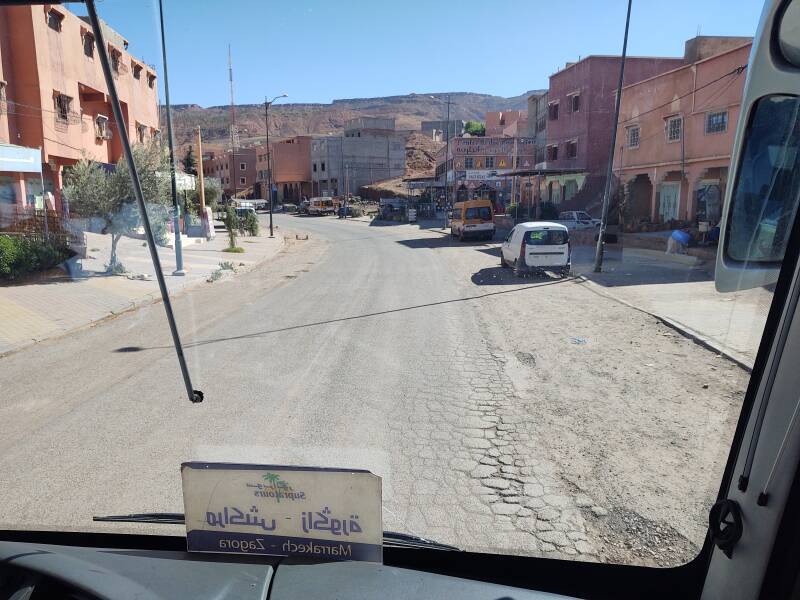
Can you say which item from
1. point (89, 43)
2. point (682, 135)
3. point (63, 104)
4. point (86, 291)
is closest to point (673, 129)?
point (682, 135)

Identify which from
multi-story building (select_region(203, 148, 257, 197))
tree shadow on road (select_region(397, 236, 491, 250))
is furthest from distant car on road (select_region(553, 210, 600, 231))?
multi-story building (select_region(203, 148, 257, 197))

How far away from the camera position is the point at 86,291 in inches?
547

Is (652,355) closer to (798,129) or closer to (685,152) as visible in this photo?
(685,152)

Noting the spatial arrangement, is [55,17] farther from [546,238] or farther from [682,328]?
[546,238]

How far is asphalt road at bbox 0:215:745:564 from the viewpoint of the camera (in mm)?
3261

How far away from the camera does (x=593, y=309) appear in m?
12.1

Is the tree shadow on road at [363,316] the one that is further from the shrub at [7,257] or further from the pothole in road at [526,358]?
the shrub at [7,257]

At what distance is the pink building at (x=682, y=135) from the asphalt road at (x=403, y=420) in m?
1.30

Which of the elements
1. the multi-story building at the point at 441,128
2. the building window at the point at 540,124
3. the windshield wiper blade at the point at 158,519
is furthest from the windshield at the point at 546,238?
the multi-story building at the point at 441,128

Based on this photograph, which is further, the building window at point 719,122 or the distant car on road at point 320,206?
the distant car on road at point 320,206

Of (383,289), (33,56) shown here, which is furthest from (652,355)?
(33,56)

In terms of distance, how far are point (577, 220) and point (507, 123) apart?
3383 cm

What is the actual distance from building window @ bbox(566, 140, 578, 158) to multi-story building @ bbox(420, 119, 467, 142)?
163ft

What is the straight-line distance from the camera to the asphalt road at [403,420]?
3.26 meters
